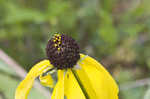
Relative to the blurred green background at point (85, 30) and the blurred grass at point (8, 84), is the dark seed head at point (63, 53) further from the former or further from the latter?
the blurred green background at point (85, 30)

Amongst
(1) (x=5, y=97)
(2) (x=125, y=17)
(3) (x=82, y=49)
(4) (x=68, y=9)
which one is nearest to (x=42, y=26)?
(4) (x=68, y=9)

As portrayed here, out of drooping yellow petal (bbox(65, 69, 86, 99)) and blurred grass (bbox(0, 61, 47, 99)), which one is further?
blurred grass (bbox(0, 61, 47, 99))

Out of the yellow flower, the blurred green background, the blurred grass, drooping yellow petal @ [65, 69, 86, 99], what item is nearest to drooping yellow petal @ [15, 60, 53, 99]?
the yellow flower

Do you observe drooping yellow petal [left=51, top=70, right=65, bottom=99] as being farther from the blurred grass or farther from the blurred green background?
the blurred green background

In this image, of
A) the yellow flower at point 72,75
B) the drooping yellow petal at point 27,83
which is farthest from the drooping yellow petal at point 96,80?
the drooping yellow petal at point 27,83

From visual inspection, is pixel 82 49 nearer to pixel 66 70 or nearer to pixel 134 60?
pixel 134 60

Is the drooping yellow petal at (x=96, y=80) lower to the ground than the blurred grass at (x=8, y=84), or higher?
higher
